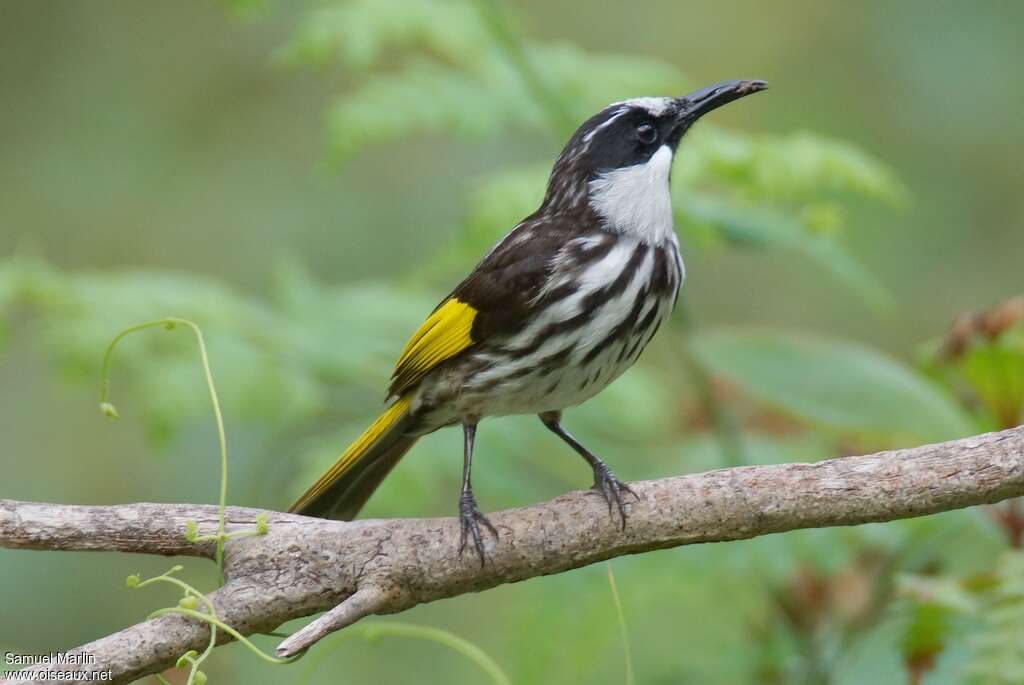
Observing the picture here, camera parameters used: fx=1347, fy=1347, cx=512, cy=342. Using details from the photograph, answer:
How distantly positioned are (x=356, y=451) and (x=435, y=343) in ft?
1.29

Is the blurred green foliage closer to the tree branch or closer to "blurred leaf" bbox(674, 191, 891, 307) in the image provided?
"blurred leaf" bbox(674, 191, 891, 307)

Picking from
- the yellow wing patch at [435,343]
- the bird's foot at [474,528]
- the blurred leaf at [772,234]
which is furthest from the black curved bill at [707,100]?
the bird's foot at [474,528]

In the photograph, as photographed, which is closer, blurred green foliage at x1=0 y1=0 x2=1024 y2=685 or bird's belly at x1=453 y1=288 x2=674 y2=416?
bird's belly at x1=453 y1=288 x2=674 y2=416

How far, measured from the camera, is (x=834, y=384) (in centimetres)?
383

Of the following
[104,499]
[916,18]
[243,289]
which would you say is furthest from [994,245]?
[104,499]

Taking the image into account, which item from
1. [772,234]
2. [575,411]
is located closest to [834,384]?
[772,234]

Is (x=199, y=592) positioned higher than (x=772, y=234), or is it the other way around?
(x=772, y=234)

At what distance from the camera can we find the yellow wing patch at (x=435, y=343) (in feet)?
12.6

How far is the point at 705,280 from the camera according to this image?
873 cm

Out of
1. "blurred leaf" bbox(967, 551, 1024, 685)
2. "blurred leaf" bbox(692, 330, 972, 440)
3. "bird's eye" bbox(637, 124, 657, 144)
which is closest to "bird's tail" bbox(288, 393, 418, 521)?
"blurred leaf" bbox(692, 330, 972, 440)

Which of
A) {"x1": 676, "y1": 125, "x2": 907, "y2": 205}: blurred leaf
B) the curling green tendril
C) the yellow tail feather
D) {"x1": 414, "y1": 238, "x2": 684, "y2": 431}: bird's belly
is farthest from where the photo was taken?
{"x1": 676, "y1": 125, "x2": 907, "y2": 205}: blurred leaf

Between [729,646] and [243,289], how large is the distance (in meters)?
4.96

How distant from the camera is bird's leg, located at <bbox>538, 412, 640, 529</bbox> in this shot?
129 inches

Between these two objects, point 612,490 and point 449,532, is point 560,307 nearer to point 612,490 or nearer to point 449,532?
point 612,490
